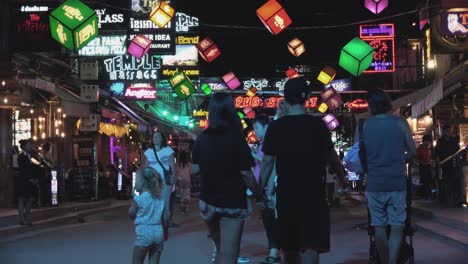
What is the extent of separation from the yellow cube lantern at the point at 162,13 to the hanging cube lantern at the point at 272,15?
3.21 m

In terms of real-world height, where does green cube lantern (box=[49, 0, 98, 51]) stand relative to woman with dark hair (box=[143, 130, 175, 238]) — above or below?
above

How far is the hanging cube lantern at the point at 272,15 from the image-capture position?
17.6 m

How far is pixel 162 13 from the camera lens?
19.8 m

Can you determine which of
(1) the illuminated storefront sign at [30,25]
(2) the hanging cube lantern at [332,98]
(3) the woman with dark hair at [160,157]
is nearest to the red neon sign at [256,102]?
(2) the hanging cube lantern at [332,98]

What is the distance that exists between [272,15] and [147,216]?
11117 mm

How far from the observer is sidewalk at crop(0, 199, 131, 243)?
14.8 metres

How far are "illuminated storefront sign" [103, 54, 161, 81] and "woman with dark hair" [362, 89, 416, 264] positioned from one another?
18.2 meters

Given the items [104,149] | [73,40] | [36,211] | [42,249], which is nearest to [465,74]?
[73,40]

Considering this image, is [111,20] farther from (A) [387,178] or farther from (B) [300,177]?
(B) [300,177]

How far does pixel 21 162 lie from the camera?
1552 centimetres

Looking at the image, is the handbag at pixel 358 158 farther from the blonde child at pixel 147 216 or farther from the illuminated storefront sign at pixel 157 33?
the illuminated storefront sign at pixel 157 33

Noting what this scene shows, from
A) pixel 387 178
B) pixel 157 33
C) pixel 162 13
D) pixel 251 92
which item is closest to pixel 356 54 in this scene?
pixel 162 13

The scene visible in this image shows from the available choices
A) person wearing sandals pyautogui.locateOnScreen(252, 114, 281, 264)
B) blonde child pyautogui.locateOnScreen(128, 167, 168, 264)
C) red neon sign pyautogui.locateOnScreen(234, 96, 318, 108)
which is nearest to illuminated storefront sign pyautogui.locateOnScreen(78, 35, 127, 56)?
person wearing sandals pyautogui.locateOnScreen(252, 114, 281, 264)

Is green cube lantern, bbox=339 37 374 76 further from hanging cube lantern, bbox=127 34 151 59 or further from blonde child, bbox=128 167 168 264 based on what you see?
blonde child, bbox=128 167 168 264
